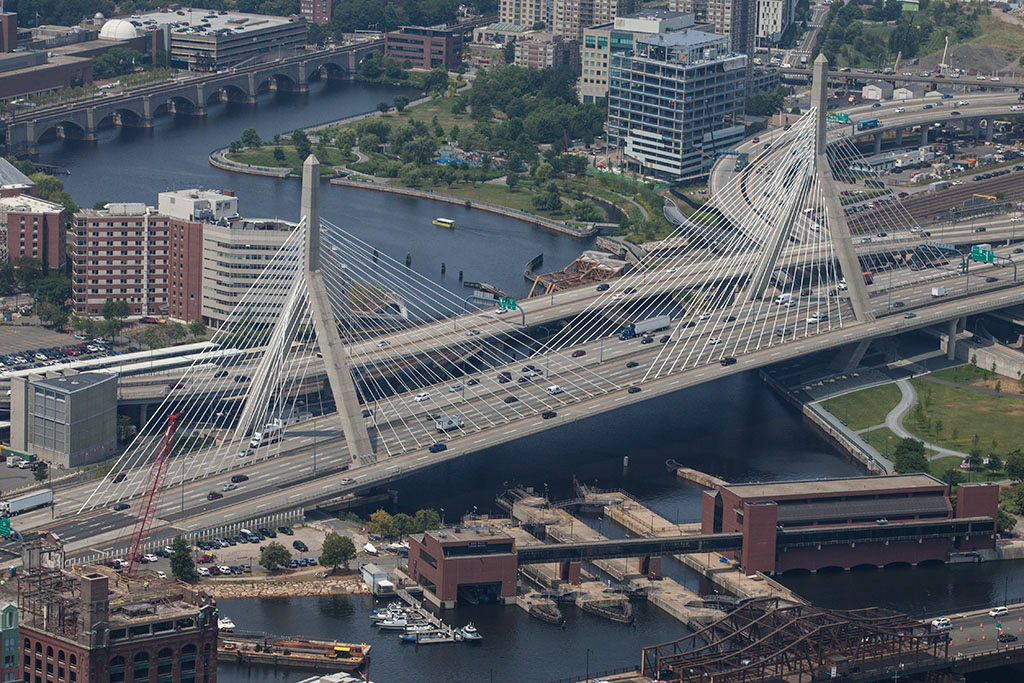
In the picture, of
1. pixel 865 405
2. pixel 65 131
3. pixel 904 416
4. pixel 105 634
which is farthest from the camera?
pixel 65 131

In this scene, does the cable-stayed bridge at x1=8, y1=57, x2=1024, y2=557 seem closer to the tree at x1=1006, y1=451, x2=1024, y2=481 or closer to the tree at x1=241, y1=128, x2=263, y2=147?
the tree at x1=1006, y1=451, x2=1024, y2=481

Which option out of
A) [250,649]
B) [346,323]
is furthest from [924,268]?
[250,649]

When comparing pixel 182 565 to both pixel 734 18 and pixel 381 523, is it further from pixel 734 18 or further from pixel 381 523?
pixel 734 18

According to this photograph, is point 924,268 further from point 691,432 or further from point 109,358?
point 109,358

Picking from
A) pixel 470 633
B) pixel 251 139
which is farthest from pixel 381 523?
pixel 251 139

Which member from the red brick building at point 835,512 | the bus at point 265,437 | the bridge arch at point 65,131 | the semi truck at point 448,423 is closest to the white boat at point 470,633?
the red brick building at point 835,512

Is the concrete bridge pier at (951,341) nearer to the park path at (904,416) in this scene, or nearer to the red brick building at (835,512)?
the park path at (904,416)

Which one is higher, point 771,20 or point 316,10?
point 771,20
